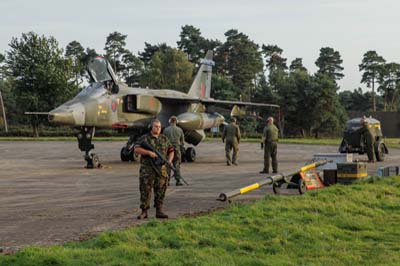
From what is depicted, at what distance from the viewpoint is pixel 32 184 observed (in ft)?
47.1

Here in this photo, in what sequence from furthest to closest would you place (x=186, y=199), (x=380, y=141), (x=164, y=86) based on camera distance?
(x=164, y=86) < (x=380, y=141) < (x=186, y=199)

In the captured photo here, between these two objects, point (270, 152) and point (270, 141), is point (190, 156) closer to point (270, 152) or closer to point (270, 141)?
point (270, 152)

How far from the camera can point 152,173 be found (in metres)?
8.86

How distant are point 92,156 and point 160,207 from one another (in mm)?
10590

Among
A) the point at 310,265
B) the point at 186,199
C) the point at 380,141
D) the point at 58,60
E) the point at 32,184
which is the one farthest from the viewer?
the point at 58,60

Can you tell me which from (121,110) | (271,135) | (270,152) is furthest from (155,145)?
(121,110)

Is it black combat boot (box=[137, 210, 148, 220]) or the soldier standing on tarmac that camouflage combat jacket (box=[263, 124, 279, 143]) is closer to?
the soldier standing on tarmac

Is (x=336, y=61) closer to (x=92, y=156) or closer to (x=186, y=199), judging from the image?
(x=92, y=156)

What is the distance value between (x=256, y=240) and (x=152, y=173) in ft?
8.23

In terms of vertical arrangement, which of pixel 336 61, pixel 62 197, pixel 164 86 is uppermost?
pixel 336 61

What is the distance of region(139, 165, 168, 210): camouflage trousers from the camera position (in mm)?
8836

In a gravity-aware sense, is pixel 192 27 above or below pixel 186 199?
above

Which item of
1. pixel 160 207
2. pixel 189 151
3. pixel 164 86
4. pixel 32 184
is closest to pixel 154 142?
pixel 160 207

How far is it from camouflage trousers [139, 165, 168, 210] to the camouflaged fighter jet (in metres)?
9.31
